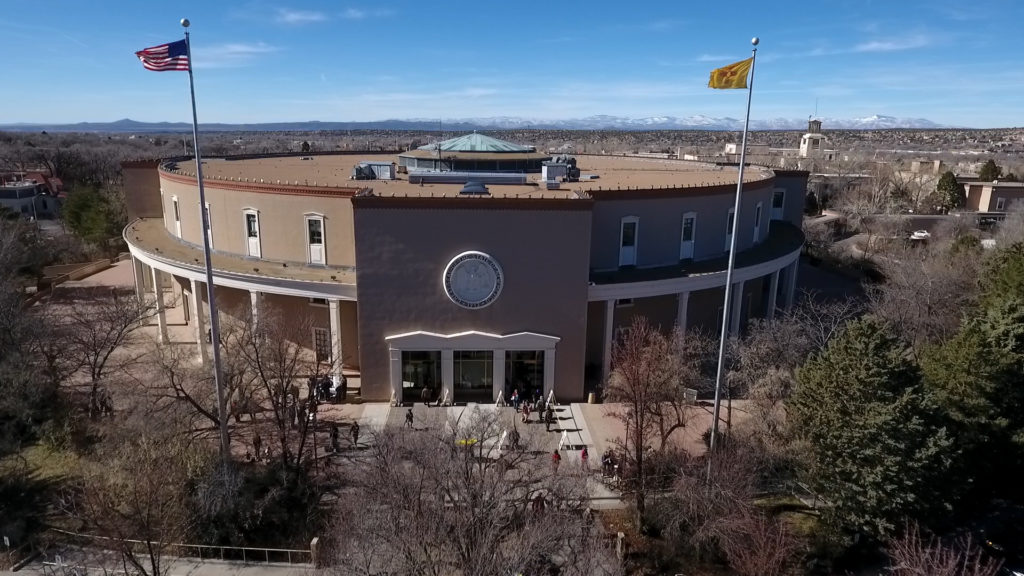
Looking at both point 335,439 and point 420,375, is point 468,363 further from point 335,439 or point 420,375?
point 335,439

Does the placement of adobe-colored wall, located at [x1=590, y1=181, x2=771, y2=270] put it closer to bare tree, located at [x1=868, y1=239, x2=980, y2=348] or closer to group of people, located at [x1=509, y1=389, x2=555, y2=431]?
group of people, located at [x1=509, y1=389, x2=555, y2=431]

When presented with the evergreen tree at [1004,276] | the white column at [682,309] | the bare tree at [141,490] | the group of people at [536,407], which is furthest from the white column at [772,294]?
the bare tree at [141,490]

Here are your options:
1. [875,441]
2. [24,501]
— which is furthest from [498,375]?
[24,501]

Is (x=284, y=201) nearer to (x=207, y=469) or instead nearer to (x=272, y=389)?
(x=272, y=389)

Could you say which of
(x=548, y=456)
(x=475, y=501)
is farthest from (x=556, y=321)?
(x=475, y=501)

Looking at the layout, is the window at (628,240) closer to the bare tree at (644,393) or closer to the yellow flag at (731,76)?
the bare tree at (644,393)

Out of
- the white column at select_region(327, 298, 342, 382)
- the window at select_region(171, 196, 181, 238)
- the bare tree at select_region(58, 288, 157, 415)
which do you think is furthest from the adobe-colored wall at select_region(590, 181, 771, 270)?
the window at select_region(171, 196, 181, 238)
